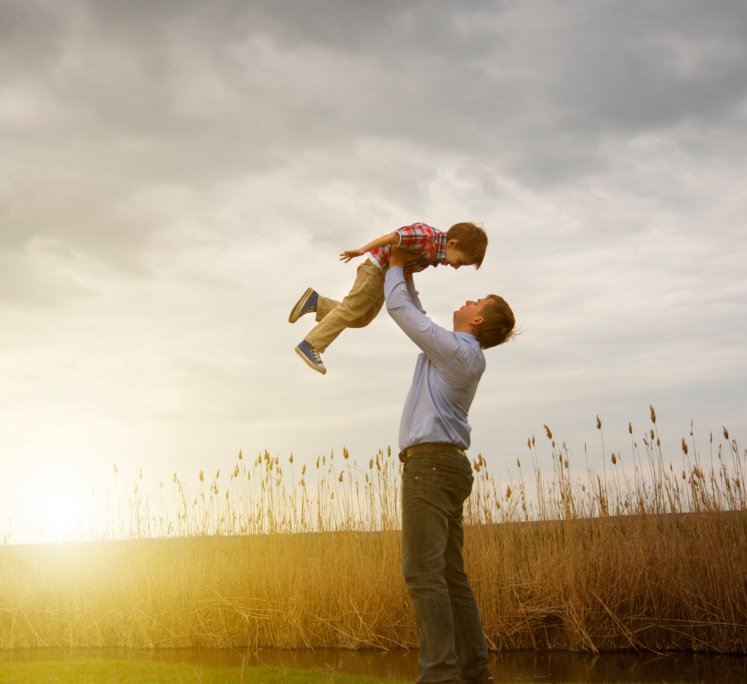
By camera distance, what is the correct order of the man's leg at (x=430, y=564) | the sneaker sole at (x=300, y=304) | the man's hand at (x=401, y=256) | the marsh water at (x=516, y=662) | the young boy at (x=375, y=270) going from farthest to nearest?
the marsh water at (x=516, y=662) < the sneaker sole at (x=300, y=304) < the young boy at (x=375, y=270) < the man's hand at (x=401, y=256) < the man's leg at (x=430, y=564)

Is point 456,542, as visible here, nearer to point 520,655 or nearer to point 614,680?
point 614,680

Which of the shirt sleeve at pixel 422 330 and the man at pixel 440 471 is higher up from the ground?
the shirt sleeve at pixel 422 330

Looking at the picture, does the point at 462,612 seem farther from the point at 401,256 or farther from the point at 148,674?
the point at 148,674

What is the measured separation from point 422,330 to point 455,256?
732 mm

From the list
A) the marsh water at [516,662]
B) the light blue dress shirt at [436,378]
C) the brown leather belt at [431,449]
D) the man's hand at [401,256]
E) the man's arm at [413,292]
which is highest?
the man's hand at [401,256]

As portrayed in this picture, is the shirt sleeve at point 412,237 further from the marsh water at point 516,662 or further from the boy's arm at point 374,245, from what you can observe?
the marsh water at point 516,662

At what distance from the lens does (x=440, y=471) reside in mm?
A: 2777

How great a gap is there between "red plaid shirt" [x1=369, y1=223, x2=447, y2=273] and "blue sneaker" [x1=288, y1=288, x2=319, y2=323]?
0.69 meters

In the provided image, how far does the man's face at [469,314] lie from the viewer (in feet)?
10.1

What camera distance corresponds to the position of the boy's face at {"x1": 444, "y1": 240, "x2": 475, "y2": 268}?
3.39 metres

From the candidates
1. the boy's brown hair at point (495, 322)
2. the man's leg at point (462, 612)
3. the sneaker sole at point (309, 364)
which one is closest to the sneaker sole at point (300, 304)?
the sneaker sole at point (309, 364)

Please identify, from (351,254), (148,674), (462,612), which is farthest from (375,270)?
(148,674)

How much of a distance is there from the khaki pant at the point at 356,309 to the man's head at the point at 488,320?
0.71 meters

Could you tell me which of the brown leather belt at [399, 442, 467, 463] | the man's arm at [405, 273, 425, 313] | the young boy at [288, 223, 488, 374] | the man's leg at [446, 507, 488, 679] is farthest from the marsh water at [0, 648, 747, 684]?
the man's arm at [405, 273, 425, 313]
